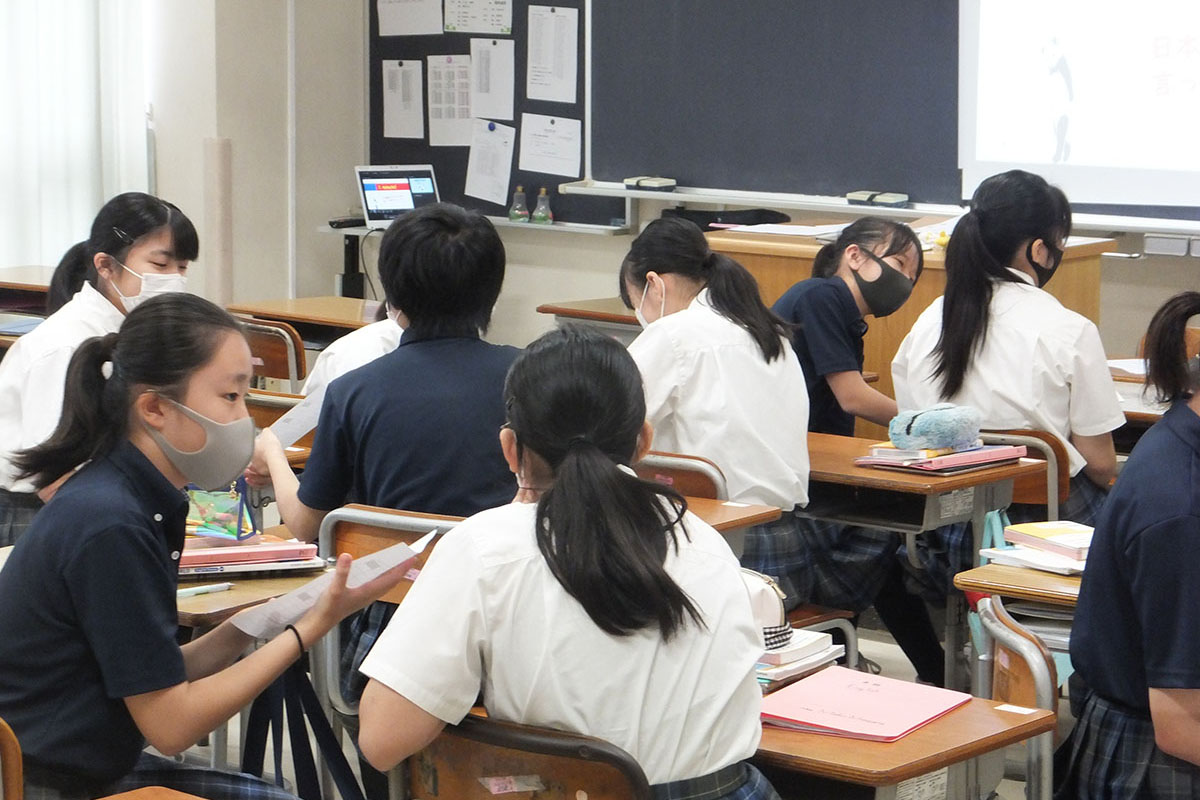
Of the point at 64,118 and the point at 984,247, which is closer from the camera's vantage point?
the point at 984,247

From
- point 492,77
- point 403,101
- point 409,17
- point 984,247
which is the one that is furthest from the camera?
point 403,101

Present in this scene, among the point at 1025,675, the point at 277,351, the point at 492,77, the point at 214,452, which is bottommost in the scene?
the point at 1025,675

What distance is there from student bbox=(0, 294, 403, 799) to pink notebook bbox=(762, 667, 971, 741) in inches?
21.5

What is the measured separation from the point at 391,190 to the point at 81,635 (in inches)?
233

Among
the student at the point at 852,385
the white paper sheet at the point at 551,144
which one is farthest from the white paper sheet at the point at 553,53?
the student at the point at 852,385

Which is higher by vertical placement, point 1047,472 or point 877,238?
point 877,238

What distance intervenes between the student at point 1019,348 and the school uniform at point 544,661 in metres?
2.01

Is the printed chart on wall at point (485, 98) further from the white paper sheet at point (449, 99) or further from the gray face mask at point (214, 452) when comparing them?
the gray face mask at point (214, 452)

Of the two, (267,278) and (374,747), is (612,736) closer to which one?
(374,747)

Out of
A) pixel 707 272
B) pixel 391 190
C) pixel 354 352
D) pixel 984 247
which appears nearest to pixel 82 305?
pixel 354 352

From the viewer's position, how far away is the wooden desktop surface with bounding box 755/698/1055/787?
1722 millimetres

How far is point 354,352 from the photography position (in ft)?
11.6

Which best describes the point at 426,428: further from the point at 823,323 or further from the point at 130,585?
the point at 823,323

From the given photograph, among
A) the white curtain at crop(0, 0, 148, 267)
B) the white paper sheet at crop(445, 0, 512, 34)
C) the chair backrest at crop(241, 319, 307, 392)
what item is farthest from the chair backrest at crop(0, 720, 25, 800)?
the white paper sheet at crop(445, 0, 512, 34)
